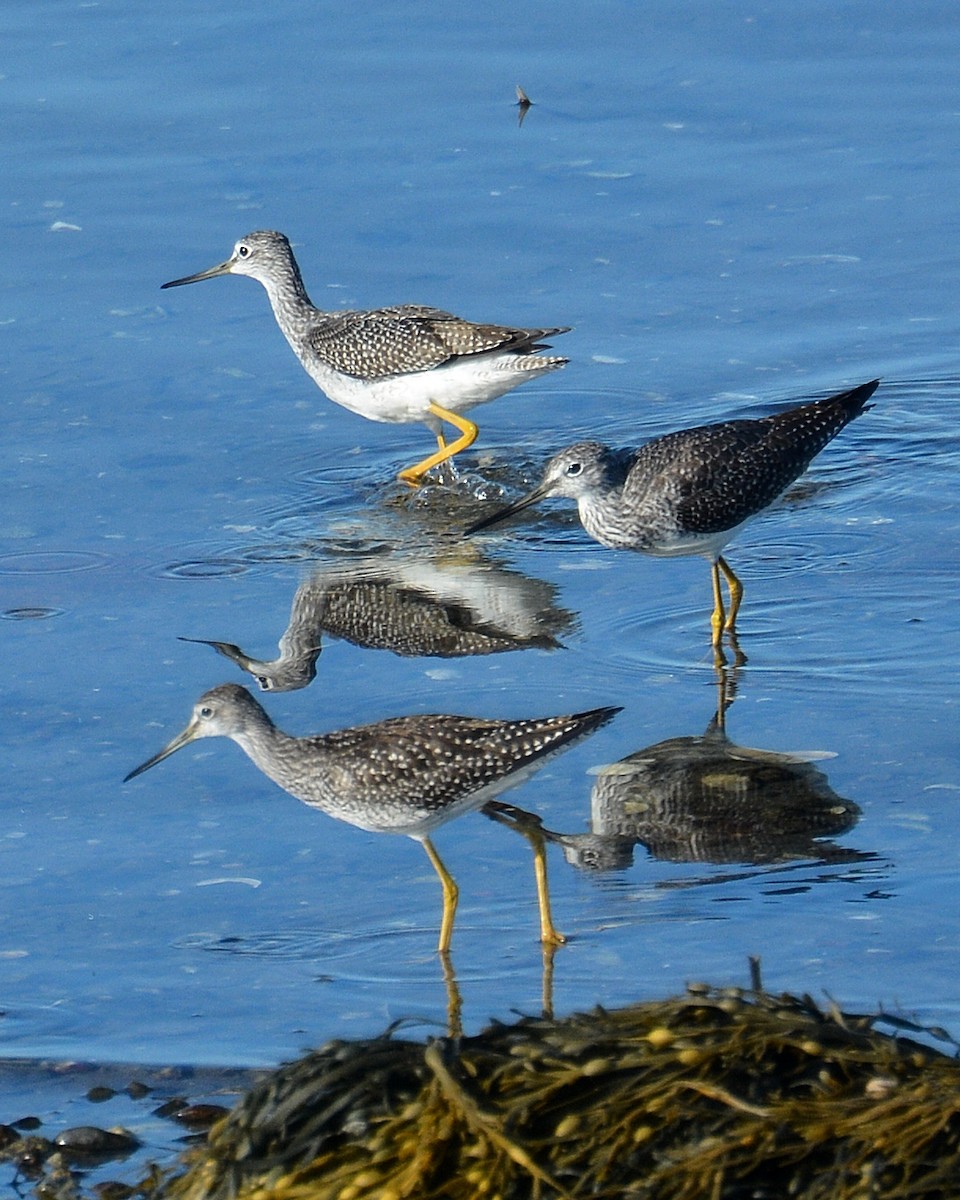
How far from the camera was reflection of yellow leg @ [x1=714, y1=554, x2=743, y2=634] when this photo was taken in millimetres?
7656

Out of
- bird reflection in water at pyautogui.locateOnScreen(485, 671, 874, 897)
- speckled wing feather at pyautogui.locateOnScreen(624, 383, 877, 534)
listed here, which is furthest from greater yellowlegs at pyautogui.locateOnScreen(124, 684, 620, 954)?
speckled wing feather at pyautogui.locateOnScreen(624, 383, 877, 534)

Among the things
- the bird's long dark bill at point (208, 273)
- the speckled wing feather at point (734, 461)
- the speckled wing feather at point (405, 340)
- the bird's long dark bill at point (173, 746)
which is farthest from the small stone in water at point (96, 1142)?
the bird's long dark bill at point (208, 273)

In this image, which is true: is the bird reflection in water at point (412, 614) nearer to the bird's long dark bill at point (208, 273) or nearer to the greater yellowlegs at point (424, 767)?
the greater yellowlegs at point (424, 767)

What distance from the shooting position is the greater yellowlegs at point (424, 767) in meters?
5.74

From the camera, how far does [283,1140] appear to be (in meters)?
4.18

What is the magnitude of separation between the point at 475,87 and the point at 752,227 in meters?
2.42

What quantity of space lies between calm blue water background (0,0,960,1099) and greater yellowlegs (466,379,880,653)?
26cm

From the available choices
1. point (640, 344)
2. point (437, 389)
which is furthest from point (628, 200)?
point (437, 389)

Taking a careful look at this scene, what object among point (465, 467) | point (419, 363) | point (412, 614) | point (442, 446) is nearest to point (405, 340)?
point (419, 363)

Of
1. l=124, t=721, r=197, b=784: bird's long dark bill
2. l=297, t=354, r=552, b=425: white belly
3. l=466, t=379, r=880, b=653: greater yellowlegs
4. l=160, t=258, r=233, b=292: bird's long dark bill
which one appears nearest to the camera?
l=124, t=721, r=197, b=784: bird's long dark bill

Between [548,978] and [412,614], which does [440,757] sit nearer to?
[548,978]

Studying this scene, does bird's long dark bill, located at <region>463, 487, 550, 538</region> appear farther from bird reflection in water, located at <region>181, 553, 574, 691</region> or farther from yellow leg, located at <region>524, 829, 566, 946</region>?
yellow leg, located at <region>524, 829, 566, 946</region>

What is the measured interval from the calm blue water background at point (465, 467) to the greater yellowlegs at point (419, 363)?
0.92 ft

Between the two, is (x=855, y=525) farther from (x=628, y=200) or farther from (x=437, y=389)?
(x=628, y=200)
